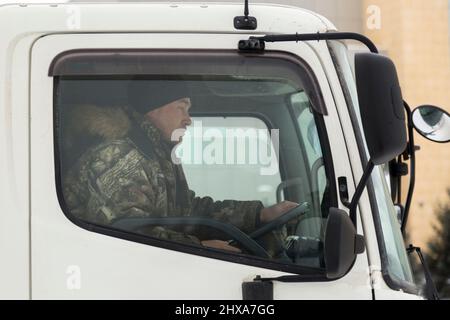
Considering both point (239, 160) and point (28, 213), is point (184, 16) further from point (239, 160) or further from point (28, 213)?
point (28, 213)

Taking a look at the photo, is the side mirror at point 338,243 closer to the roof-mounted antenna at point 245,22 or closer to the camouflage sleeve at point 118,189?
the camouflage sleeve at point 118,189

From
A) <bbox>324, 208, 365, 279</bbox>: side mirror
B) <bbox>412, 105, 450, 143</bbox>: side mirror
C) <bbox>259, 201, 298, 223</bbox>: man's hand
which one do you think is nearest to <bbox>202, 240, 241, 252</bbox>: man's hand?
<bbox>259, 201, 298, 223</bbox>: man's hand

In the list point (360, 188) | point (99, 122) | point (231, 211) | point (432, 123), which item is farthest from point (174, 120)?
point (432, 123)

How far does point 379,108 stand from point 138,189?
0.81 metres

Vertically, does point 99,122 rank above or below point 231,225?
above

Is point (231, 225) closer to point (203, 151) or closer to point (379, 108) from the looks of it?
point (203, 151)

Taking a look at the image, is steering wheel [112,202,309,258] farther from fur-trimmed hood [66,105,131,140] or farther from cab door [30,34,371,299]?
fur-trimmed hood [66,105,131,140]

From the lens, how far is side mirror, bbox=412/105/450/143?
10.7ft

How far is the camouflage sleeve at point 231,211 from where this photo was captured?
244 centimetres

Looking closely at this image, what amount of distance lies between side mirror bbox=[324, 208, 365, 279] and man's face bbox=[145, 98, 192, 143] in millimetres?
596

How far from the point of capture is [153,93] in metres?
2.51

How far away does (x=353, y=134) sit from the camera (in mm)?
2410
